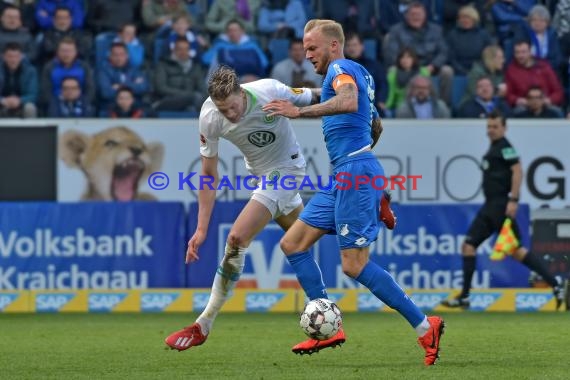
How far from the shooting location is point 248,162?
10016mm

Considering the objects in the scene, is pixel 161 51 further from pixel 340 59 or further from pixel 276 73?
pixel 340 59

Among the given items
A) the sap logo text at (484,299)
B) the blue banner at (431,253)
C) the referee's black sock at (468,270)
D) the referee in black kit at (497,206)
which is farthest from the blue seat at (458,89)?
the referee's black sock at (468,270)

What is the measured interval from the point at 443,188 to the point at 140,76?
172 inches

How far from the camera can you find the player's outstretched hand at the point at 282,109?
323 inches

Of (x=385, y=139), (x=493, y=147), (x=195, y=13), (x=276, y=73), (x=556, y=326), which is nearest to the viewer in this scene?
(x=556, y=326)

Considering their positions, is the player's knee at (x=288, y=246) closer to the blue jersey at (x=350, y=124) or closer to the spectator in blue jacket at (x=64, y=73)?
the blue jersey at (x=350, y=124)

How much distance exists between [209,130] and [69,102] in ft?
26.8

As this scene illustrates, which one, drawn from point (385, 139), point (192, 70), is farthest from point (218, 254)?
point (192, 70)

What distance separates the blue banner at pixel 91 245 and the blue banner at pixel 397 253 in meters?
0.30

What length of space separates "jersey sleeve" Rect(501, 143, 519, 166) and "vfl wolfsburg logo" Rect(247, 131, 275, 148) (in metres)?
5.83

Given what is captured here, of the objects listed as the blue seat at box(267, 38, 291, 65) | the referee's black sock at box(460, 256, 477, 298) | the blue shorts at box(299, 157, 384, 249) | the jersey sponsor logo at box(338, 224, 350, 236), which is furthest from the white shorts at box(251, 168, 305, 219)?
the blue seat at box(267, 38, 291, 65)

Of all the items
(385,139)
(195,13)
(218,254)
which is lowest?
(218,254)

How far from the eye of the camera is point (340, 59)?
346 inches

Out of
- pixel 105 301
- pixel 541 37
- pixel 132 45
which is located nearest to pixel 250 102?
pixel 105 301
